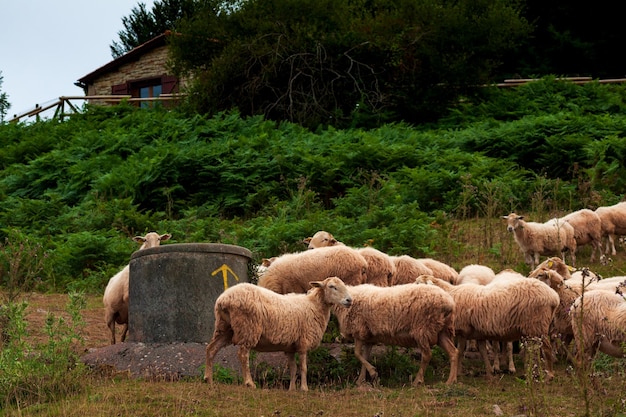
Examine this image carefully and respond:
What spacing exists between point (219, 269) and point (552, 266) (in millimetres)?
4837

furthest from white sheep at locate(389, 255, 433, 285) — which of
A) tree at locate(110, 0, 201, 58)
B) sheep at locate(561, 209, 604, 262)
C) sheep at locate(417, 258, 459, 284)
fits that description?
tree at locate(110, 0, 201, 58)

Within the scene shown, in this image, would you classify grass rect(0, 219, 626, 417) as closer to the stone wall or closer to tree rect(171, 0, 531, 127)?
tree rect(171, 0, 531, 127)

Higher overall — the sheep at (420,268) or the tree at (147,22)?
the tree at (147,22)

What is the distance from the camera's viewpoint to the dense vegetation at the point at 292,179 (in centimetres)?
2022

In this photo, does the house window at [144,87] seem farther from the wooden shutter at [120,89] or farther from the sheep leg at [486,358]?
the sheep leg at [486,358]

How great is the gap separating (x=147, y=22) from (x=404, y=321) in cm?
4733

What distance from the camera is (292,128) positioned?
29359 millimetres

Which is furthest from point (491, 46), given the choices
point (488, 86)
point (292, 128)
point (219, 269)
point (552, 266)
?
point (219, 269)

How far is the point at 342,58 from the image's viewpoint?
31.8m

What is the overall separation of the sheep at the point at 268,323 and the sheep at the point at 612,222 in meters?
9.19

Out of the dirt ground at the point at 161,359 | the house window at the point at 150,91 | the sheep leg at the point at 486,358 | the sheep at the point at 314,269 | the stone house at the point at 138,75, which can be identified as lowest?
the sheep leg at the point at 486,358

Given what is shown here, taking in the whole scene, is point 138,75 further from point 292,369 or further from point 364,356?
point 292,369

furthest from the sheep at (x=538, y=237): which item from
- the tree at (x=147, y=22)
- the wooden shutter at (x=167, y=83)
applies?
the tree at (x=147, y=22)

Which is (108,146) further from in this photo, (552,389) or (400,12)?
(552,389)
